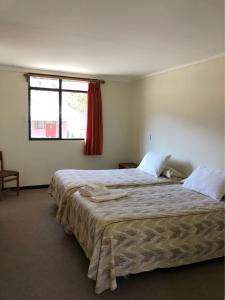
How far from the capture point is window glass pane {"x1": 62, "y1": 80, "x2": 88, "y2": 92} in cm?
530

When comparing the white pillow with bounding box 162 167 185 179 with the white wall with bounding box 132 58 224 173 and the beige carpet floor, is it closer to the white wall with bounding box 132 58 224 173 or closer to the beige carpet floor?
the white wall with bounding box 132 58 224 173

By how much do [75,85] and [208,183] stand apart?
347 centimetres

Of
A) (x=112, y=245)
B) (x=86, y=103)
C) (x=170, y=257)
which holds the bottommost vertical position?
(x=170, y=257)

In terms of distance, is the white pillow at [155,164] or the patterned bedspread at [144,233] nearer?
the patterned bedspread at [144,233]

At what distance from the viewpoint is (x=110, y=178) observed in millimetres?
3928

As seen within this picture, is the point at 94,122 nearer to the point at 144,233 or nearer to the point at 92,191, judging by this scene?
the point at 92,191

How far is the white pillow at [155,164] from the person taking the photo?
4.17 m

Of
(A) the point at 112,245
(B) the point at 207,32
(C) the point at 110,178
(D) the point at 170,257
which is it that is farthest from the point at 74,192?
(B) the point at 207,32

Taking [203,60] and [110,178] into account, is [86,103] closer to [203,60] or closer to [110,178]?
[110,178]

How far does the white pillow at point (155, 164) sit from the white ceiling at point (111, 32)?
1.55m

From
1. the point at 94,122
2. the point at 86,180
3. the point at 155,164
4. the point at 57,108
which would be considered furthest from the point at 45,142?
the point at 155,164

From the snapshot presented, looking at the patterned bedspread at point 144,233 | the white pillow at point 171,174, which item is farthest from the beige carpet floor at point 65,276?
the white pillow at point 171,174

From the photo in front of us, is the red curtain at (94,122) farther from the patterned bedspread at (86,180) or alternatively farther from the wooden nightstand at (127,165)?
the patterned bedspread at (86,180)

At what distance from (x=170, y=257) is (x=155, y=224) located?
0.36 metres
